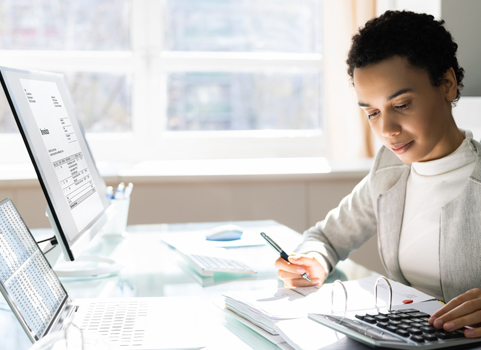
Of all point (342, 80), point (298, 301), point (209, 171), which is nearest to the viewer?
point (298, 301)

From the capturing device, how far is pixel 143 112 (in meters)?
2.65

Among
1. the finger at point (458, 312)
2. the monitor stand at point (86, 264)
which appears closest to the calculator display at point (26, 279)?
the monitor stand at point (86, 264)

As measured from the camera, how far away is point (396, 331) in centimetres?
63

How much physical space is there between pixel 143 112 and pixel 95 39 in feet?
1.44

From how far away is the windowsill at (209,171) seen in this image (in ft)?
7.32

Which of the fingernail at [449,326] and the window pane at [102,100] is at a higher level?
the window pane at [102,100]

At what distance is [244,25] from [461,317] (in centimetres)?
230

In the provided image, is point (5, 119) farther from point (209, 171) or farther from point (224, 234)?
point (224, 234)

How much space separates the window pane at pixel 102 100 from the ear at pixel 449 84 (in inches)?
75.0

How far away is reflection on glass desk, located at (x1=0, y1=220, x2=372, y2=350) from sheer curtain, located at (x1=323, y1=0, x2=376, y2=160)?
124 centimetres

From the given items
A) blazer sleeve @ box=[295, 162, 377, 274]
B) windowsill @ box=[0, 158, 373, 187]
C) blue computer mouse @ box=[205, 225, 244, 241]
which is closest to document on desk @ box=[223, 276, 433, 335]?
blazer sleeve @ box=[295, 162, 377, 274]

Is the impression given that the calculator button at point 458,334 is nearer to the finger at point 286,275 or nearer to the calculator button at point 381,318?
the calculator button at point 381,318

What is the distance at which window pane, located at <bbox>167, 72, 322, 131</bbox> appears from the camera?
2.71 meters

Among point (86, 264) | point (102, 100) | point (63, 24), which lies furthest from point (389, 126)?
point (63, 24)
